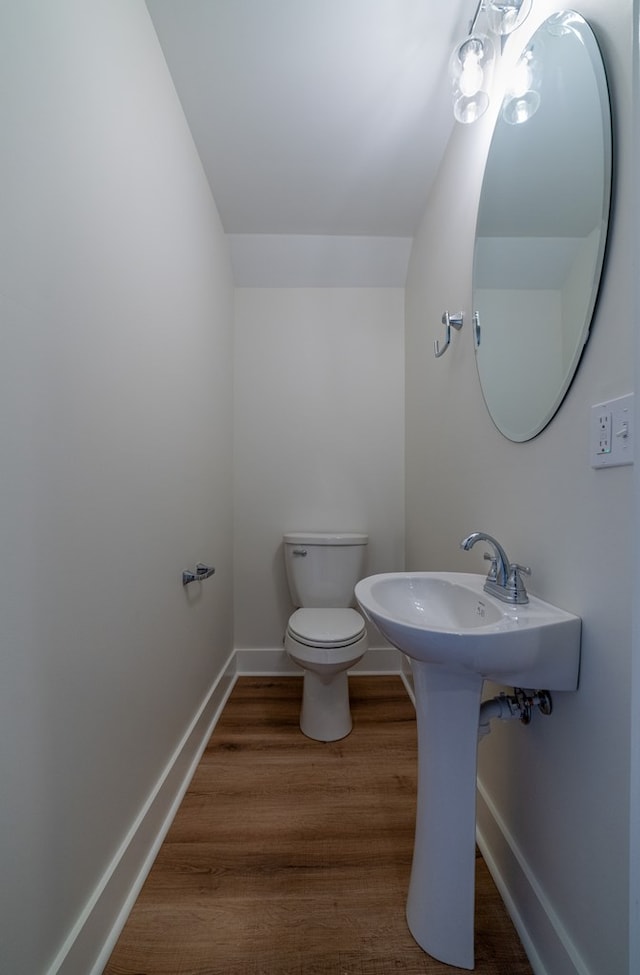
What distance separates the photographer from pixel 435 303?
148cm

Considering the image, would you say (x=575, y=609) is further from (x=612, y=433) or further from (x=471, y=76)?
(x=471, y=76)

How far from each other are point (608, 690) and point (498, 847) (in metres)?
0.69

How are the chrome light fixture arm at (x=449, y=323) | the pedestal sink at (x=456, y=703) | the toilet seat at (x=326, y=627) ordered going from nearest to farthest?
the pedestal sink at (x=456, y=703) < the chrome light fixture arm at (x=449, y=323) < the toilet seat at (x=326, y=627)

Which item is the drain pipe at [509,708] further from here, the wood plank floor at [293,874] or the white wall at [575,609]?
the wood plank floor at [293,874]

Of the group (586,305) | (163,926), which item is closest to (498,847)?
(163,926)

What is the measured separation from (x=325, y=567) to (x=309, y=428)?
0.74 m

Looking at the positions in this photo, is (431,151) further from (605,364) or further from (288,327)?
(605,364)

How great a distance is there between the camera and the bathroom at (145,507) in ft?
1.90

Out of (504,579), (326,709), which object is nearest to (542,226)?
(504,579)

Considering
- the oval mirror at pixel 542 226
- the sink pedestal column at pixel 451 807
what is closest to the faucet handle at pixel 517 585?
the sink pedestal column at pixel 451 807

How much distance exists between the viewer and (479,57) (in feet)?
2.95

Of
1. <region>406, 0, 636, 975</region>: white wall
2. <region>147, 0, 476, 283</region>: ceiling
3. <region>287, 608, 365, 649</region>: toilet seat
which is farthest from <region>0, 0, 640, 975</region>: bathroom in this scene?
<region>287, 608, 365, 649</region>: toilet seat

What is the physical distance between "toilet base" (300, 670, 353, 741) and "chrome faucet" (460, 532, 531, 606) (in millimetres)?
851

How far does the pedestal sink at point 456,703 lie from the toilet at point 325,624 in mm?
590
